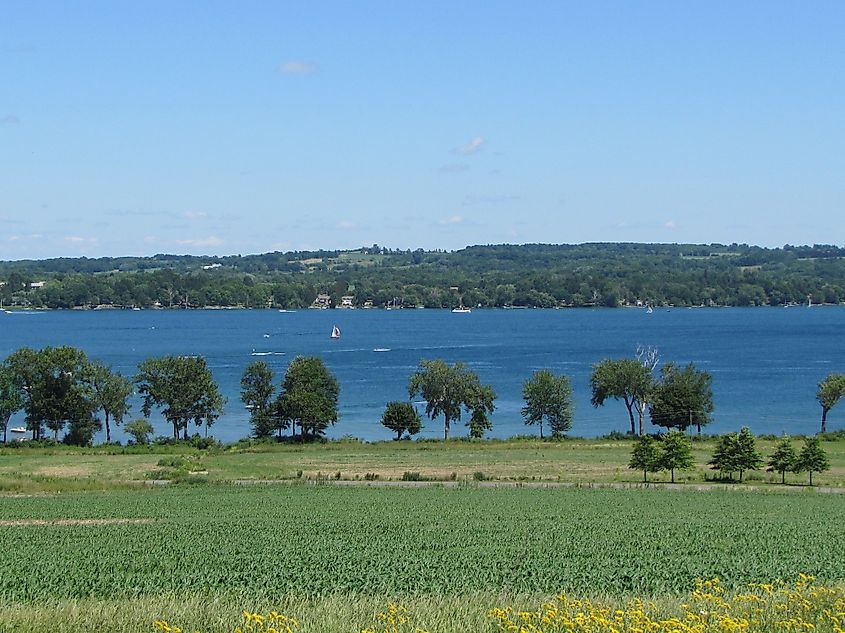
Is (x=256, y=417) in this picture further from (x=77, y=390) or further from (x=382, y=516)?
(x=382, y=516)

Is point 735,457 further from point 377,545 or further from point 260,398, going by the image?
point 260,398

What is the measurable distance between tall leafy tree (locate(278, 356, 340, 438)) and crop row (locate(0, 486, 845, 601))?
3216cm

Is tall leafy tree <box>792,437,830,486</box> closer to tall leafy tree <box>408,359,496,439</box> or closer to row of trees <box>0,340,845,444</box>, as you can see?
row of trees <box>0,340,845,444</box>

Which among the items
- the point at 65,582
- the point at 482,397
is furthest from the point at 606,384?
the point at 65,582

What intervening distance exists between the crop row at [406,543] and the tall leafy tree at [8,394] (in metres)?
37.4

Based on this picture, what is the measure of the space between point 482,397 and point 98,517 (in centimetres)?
4711

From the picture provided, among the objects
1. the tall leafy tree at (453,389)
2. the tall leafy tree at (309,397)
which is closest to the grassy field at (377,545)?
the tall leafy tree at (309,397)

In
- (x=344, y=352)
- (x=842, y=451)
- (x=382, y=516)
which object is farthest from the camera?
(x=344, y=352)

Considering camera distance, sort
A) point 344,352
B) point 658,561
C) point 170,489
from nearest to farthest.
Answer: point 658,561 < point 170,489 < point 344,352

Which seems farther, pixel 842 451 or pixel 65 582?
pixel 842 451

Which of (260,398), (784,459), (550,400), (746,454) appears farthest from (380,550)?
(550,400)

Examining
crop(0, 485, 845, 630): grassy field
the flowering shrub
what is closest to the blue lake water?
crop(0, 485, 845, 630): grassy field

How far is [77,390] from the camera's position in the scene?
2879 inches

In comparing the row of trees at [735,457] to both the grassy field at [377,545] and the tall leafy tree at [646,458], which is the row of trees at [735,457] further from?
the grassy field at [377,545]
